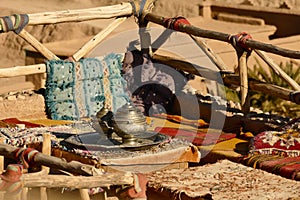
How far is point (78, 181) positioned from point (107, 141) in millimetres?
1624

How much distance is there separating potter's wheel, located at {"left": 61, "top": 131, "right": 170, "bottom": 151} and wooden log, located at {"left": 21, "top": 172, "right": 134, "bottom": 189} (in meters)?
1.32

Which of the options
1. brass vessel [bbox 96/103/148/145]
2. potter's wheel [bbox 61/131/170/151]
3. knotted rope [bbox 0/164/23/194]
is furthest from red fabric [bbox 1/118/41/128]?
knotted rope [bbox 0/164/23/194]

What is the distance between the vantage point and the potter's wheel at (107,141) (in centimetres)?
629

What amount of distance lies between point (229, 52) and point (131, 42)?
2735 millimetres

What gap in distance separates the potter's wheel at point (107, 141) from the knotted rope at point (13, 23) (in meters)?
1.38

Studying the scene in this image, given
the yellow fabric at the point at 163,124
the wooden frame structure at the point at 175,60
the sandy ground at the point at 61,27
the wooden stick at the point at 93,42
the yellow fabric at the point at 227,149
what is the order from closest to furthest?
1. the yellow fabric at the point at 227,149
2. the wooden frame structure at the point at 175,60
3. the yellow fabric at the point at 163,124
4. the wooden stick at the point at 93,42
5. the sandy ground at the point at 61,27

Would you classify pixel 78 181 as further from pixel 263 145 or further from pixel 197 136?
pixel 197 136

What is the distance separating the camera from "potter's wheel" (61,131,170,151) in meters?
6.29

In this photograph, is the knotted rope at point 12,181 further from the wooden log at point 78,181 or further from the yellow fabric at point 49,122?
the yellow fabric at point 49,122

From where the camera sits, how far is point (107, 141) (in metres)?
6.43

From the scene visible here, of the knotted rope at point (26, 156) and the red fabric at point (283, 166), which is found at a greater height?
the knotted rope at point (26, 156)

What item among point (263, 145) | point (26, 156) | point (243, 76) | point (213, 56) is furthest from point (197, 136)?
point (26, 156)

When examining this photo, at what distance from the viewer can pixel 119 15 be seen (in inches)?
333

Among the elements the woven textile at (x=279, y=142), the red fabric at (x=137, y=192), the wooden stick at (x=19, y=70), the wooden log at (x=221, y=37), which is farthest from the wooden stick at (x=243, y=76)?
the red fabric at (x=137, y=192)
